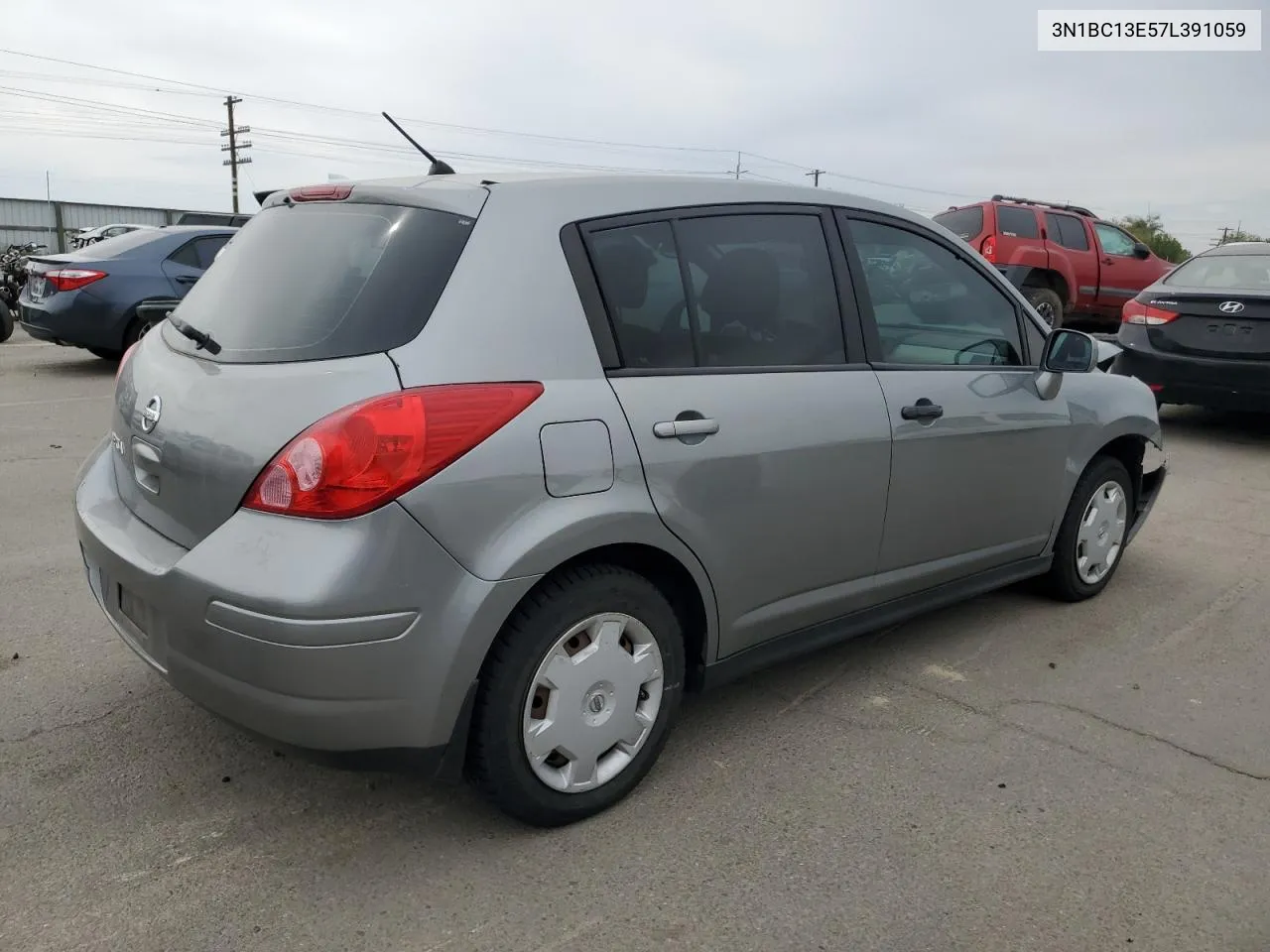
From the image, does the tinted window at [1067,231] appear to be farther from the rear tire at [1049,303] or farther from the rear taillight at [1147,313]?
the rear taillight at [1147,313]

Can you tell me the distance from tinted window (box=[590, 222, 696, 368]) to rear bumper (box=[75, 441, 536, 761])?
0.73 meters

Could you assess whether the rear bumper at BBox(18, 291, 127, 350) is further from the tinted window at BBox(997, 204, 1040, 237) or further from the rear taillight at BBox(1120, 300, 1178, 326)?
the tinted window at BBox(997, 204, 1040, 237)

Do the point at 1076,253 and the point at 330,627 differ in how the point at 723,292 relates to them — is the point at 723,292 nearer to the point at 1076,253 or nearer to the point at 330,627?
the point at 330,627

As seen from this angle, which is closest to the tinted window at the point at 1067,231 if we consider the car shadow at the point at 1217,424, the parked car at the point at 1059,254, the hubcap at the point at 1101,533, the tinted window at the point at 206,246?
the parked car at the point at 1059,254

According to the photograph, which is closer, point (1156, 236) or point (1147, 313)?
point (1147, 313)

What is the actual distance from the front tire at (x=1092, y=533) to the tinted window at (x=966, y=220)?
29.8ft

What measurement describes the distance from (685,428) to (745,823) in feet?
3.42

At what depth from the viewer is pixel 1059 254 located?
44.7 feet

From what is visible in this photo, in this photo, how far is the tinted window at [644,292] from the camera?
2.77 m

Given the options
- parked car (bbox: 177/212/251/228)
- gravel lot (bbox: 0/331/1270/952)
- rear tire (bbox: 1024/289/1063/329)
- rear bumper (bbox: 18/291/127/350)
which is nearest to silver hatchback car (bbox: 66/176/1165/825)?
gravel lot (bbox: 0/331/1270/952)

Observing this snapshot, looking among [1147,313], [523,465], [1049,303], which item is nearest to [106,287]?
[523,465]

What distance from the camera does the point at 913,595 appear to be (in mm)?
3695

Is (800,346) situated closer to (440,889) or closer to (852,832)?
(852,832)

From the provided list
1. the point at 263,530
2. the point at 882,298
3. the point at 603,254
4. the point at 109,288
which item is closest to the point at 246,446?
the point at 263,530
